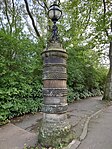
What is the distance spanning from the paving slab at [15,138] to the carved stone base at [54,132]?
1.30 feet

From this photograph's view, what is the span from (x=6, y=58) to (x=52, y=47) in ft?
9.49

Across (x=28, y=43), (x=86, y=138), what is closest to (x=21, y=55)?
(x=28, y=43)

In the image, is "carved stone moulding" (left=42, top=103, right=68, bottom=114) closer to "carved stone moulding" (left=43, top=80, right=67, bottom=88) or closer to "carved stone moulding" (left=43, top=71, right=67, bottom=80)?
"carved stone moulding" (left=43, top=80, right=67, bottom=88)

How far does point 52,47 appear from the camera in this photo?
160 inches

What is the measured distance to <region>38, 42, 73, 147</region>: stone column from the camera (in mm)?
3896

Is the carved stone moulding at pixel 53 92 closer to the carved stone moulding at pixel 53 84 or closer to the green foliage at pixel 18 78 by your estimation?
the carved stone moulding at pixel 53 84

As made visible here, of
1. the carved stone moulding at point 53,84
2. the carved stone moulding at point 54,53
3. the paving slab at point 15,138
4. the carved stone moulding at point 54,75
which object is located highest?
the carved stone moulding at point 54,53

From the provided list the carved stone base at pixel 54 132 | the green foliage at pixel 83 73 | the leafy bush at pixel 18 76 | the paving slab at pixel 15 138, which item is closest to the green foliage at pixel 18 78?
the leafy bush at pixel 18 76

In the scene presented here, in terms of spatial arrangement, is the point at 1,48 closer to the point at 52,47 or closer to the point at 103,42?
the point at 52,47

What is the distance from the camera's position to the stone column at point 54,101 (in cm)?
390

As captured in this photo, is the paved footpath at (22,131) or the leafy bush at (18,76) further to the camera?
the leafy bush at (18,76)

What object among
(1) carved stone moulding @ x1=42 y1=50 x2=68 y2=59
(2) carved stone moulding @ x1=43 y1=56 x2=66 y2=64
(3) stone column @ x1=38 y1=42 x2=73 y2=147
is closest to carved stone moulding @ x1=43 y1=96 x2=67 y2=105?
(3) stone column @ x1=38 y1=42 x2=73 y2=147

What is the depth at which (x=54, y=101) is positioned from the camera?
13.0 feet

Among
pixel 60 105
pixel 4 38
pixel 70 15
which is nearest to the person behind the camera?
pixel 60 105
